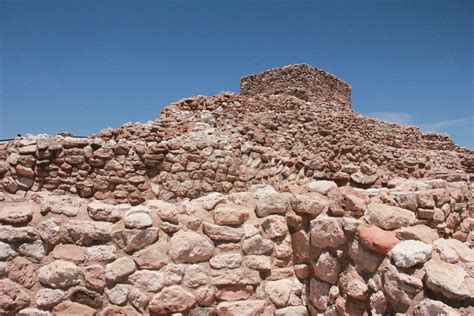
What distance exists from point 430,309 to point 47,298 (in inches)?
96.8

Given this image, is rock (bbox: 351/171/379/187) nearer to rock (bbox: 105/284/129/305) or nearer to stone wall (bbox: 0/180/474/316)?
stone wall (bbox: 0/180/474/316)

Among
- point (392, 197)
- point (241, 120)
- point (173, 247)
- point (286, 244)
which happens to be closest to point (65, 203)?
point (173, 247)

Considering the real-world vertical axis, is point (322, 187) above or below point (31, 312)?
above

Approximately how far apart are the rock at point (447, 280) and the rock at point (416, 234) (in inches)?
7.7

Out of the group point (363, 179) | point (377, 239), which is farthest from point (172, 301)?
point (363, 179)

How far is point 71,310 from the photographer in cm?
235

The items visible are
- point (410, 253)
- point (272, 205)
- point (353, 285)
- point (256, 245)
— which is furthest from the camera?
point (272, 205)

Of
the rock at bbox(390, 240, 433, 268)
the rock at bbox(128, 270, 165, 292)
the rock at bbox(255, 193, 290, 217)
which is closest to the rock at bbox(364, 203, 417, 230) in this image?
the rock at bbox(390, 240, 433, 268)

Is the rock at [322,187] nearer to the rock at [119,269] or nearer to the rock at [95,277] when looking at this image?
the rock at [119,269]

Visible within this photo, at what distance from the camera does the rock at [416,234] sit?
6.88 ft

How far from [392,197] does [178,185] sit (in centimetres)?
503

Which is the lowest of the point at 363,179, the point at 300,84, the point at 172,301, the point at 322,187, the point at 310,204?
the point at 172,301

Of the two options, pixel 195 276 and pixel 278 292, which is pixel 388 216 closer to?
pixel 278 292

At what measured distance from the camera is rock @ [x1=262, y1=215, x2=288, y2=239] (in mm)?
2738
